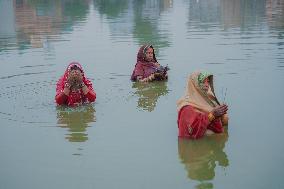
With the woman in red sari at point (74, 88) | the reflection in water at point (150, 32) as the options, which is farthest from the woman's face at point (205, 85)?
the reflection in water at point (150, 32)

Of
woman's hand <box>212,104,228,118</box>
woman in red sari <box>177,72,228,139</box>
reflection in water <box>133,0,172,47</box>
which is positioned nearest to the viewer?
woman's hand <box>212,104,228,118</box>

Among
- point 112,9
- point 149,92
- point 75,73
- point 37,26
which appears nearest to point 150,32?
point 37,26

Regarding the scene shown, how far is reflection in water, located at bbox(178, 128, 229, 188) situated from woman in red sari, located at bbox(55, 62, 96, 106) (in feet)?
8.28

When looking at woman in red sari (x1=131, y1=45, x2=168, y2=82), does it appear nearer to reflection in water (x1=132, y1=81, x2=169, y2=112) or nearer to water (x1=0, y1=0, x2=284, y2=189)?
reflection in water (x1=132, y1=81, x2=169, y2=112)

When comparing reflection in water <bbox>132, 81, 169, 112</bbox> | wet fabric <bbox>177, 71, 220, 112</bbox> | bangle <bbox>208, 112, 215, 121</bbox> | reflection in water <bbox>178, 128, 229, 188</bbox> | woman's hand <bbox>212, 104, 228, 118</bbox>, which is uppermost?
wet fabric <bbox>177, 71, 220, 112</bbox>

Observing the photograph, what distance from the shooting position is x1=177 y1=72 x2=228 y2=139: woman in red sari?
739 centimetres

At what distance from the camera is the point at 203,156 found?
7387 mm

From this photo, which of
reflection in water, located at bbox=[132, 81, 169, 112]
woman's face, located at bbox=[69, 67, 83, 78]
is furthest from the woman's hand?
woman's face, located at bbox=[69, 67, 83, 78]

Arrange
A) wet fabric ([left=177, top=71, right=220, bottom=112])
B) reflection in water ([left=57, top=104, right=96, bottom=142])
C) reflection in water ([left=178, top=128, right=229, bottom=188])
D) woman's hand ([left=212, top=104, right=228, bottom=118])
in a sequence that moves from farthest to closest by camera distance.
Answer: reflection in water ([left=57, top=104, right=96, bottom=142])
wet fabric ([left=177, top=71, right=220, bottom=112])
woman's hand ([left=212, top=104, right=228, bottom=118])
reflection in water ([left=178, top=128, right=229, bottom=188])

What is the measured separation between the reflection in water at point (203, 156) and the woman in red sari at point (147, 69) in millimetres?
3937

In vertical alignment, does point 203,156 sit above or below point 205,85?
below

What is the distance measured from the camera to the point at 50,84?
11.9 metres

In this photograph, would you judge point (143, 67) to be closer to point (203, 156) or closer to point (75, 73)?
point (75, 73)

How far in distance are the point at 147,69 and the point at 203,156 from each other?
4910 millimetres
